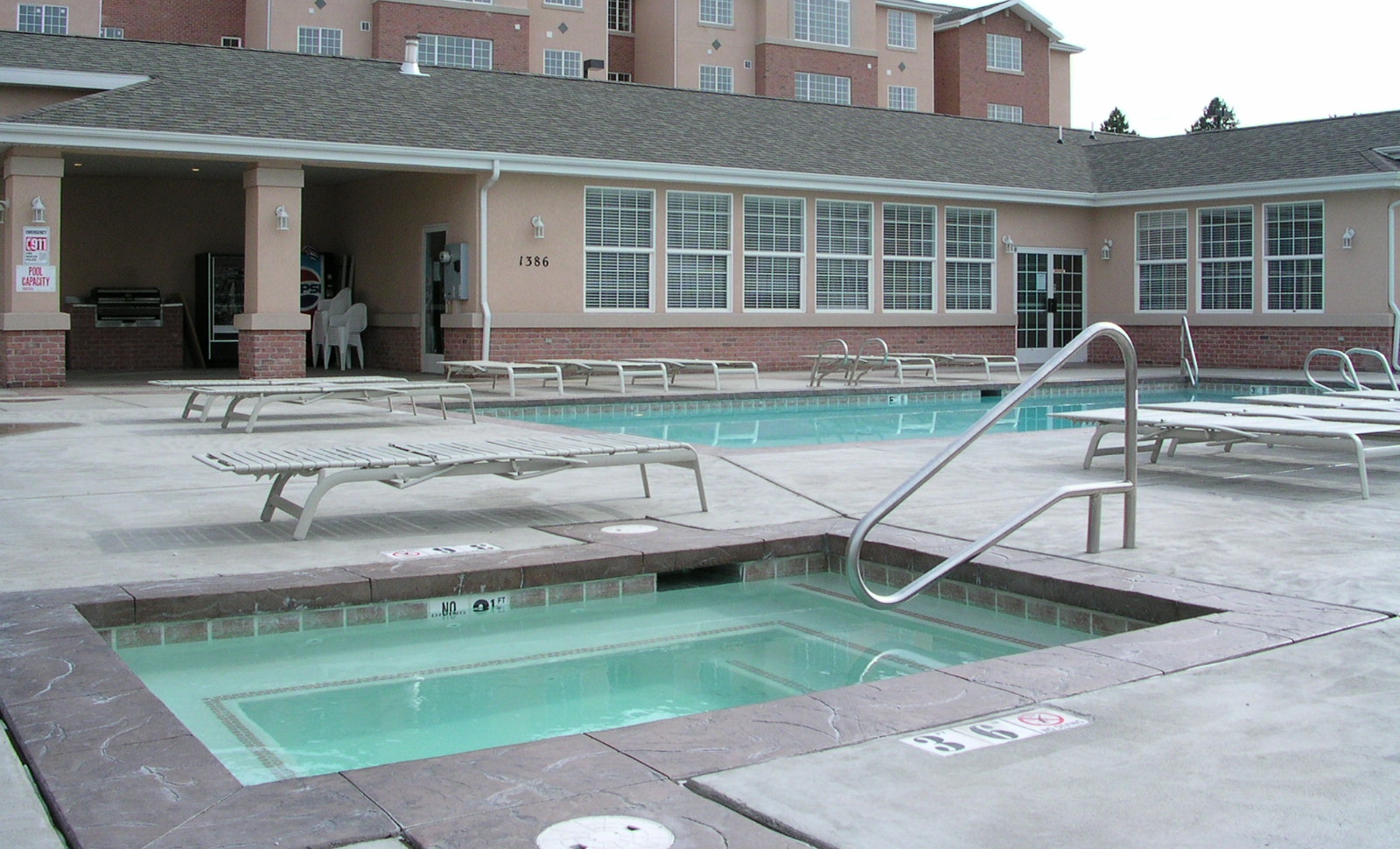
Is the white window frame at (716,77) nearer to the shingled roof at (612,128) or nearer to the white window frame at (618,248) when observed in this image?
the shingled roof at (612,128)

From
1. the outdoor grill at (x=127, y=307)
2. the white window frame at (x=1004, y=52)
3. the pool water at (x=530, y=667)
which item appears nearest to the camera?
the pool water at (x=530, y=667)

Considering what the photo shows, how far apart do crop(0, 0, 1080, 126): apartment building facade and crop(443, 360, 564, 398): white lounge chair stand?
12167 millimetres

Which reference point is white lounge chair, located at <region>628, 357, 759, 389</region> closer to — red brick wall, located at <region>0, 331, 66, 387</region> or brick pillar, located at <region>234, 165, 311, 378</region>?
brick pillar, located at <region>234, 165, 311, 378</region>

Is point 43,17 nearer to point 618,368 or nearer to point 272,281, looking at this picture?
point 272,281

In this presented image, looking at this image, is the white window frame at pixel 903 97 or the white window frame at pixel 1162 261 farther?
the white window frame at pixel 903 97

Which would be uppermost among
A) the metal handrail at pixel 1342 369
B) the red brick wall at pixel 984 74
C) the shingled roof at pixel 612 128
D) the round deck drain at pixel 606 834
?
the red brick wall at pixel 984 74

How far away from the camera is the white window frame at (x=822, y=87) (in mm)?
37094

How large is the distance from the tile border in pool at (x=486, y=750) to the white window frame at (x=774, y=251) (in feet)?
48.4

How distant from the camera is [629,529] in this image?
6.27 m

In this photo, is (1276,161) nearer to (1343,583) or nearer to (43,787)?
(1343,583)

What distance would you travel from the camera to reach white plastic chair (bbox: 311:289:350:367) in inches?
840

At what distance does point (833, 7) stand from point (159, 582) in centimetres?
3552

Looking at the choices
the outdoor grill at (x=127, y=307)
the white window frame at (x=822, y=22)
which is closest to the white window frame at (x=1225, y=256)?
the outdoor grill at (x=127, y=307)

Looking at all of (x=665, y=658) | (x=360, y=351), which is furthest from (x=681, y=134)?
(x=665, y=658)
